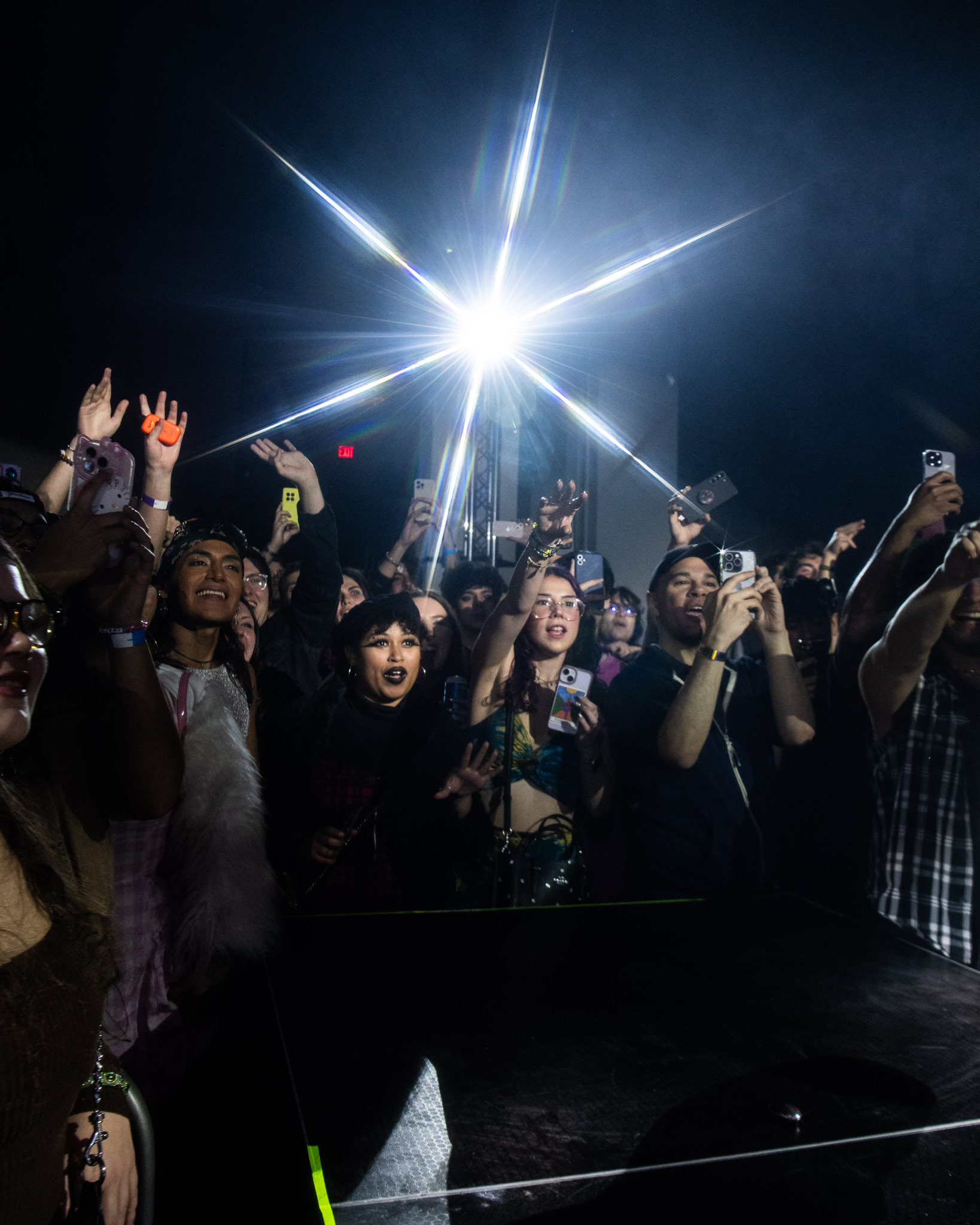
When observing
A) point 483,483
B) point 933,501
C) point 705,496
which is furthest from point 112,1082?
point 483,483

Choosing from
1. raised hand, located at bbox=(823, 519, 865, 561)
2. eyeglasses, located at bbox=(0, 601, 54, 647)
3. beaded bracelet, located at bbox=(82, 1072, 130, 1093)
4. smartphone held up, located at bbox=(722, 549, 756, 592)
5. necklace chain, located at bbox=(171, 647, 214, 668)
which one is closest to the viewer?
eyeglasses, located at bbox=(0, 601, 54, 647)

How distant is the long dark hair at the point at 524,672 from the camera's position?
6.97ft

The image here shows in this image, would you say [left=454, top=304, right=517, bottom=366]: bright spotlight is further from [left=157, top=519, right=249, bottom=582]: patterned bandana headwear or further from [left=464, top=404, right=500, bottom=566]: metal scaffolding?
[left=157, top=519, right=249, bottom=582]: patterned bandana headwear

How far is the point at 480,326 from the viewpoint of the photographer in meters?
4.09

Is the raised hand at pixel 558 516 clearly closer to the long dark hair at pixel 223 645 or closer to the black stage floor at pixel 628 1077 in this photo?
the long dark hair at pixel 223 645

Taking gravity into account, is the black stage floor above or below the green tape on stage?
above

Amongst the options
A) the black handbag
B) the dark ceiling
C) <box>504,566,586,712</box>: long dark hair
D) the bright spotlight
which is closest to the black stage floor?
the black handbag

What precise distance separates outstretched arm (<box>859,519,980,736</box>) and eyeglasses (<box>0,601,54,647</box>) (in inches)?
73.9

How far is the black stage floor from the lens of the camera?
2.05 feet

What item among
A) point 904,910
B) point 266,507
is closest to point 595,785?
point 904,910

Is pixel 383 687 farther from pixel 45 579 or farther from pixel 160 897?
pixel 45 579

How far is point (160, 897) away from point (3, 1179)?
2.51ft

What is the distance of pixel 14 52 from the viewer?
255 cm

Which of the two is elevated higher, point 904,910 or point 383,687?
point 383,687
